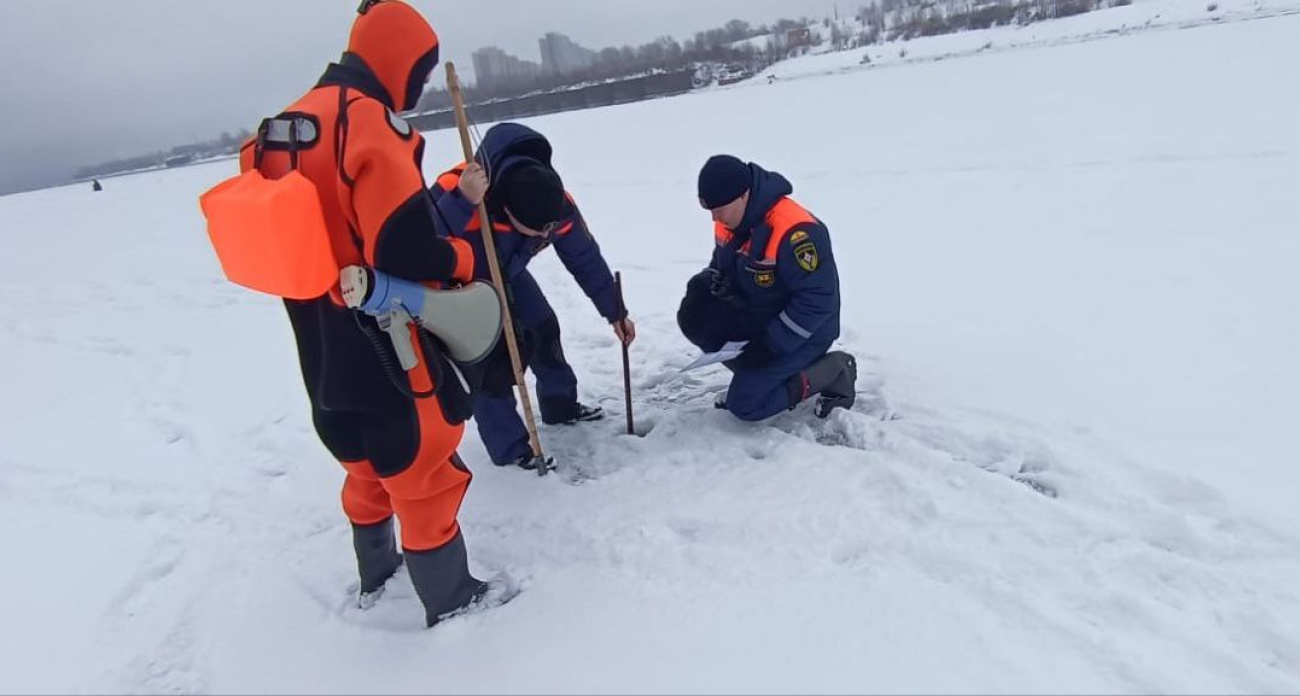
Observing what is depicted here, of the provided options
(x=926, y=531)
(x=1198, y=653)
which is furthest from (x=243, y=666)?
(x=1198, y=653)

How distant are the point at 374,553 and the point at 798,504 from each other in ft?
5.48

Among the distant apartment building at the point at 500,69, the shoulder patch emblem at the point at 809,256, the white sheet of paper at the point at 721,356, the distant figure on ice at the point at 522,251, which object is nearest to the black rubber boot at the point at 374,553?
the distant figure on ice at the point at 522,251

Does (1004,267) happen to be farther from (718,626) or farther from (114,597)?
(114,597)

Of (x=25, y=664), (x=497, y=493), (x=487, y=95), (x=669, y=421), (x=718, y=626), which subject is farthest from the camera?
(x=487, y=95)

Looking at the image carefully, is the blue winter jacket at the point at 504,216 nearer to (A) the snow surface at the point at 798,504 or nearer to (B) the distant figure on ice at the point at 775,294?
(B) the distant figure on ice at the point at 775,294

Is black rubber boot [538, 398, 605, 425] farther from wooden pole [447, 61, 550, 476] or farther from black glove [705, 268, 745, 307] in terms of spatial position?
black glove [705, 268, 745, 307]

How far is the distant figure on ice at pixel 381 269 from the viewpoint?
6.57ft

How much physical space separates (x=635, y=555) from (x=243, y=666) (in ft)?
4.62

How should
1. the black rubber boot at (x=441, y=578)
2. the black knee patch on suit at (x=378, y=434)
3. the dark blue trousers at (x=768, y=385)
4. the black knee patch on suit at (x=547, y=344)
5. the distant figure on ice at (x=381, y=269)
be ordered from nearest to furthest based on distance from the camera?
the distant figure on ice at (x=381, y=269), the black knee patch on suit at (x=378, y=434), the black rubber boot at (x=441, y=578), the dark blue trousers at (x=768, y=385), the black knee patch on suit at (x=547, y=344)

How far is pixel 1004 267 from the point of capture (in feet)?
20.0

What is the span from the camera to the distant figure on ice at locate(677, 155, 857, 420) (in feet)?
11.6

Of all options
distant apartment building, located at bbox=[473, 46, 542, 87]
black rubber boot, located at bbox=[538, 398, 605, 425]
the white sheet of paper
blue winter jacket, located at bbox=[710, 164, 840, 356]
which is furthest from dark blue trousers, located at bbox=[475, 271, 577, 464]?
distant apartment building, located at bbox=[473, 46, 542, 87]

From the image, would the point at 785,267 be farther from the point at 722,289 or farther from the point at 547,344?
the point at 547,344

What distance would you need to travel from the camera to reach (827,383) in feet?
12.3
